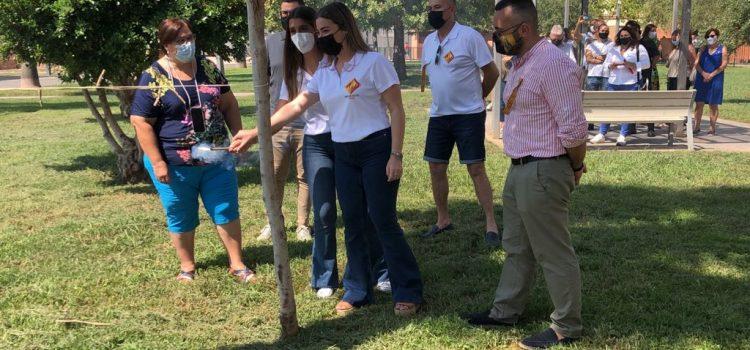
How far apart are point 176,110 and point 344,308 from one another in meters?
1.73

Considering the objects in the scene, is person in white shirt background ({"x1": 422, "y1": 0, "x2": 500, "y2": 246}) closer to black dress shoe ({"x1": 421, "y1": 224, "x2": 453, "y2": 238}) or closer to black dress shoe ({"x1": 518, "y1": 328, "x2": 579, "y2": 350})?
black dress shoe ({"x1": 421, "y1": 224, "x2": 453, "y2": 238})

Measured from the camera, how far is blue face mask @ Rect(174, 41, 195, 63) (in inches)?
176

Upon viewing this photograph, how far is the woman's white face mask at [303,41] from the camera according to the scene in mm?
4430

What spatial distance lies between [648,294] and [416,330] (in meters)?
1.54

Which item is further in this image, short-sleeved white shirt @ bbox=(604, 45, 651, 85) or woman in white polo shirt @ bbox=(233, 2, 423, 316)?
short-sleeved white shirt @ bbox=(604, 45, 651, 85)

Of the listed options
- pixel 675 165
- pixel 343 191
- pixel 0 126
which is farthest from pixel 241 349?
pixel 0 126

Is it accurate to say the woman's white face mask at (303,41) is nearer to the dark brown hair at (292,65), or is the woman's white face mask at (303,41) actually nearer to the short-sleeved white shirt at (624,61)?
the dark brown hair at (292,65)

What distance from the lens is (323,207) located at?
4258mm

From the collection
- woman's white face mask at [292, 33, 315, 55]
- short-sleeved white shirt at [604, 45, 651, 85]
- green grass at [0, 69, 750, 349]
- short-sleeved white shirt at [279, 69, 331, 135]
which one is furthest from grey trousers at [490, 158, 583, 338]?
short-sleeved white shirt at [604, 45, 651, 85]

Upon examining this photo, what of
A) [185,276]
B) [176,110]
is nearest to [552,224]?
[176,110]

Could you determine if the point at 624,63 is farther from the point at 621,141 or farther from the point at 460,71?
the point at 460,71

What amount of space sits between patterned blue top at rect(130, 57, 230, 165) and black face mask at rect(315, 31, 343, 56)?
105cm

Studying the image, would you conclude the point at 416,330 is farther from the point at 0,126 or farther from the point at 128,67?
the point at 0,126

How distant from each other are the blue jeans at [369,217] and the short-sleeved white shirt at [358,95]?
0.07 m
